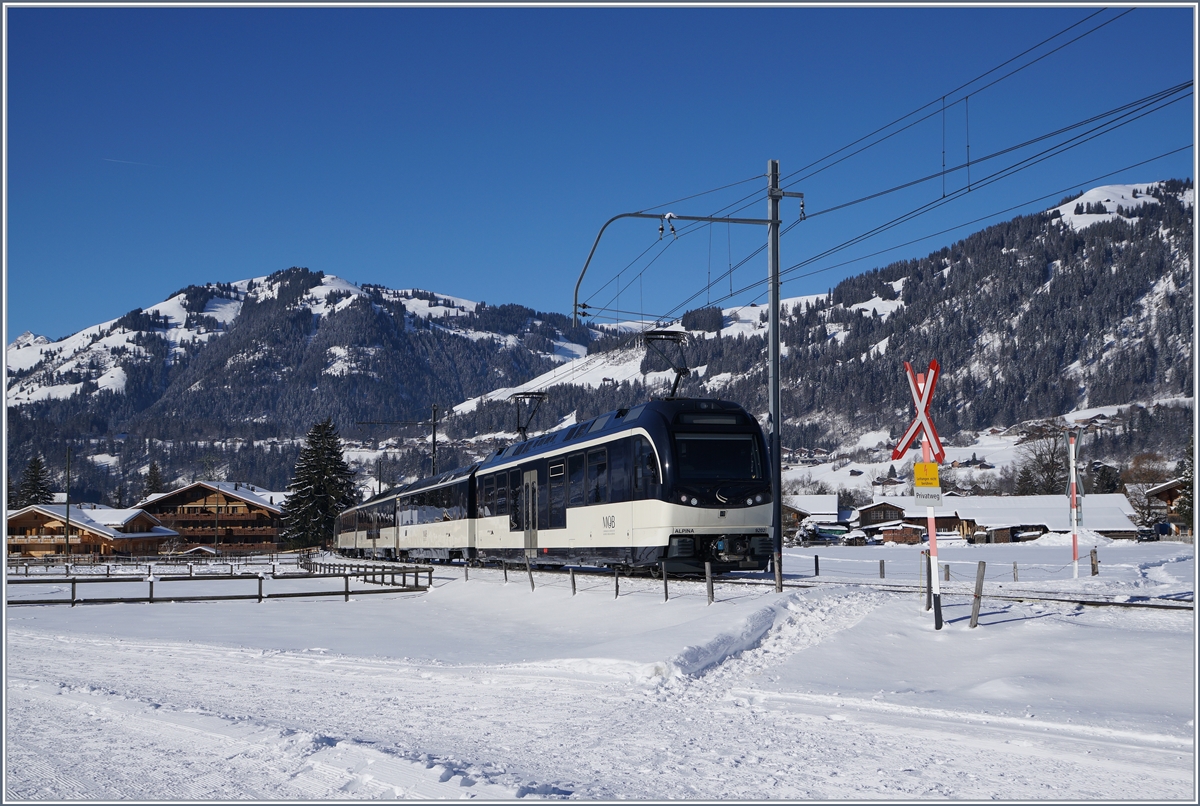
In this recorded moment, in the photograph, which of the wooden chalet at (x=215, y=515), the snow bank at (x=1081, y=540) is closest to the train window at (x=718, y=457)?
the snow bank at (x=1081, y=540)

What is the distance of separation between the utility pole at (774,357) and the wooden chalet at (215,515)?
91.8 m

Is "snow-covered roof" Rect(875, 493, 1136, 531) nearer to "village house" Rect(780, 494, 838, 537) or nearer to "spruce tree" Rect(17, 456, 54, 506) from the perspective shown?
"village house" Rect(780, 494, 838, 537)

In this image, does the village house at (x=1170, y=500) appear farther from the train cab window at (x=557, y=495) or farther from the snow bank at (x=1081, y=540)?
the train cab window at (x=557, y=495)

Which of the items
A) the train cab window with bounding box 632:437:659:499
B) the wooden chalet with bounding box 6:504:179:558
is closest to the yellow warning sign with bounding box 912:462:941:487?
the train cab window with bounding box 632:437:659:499

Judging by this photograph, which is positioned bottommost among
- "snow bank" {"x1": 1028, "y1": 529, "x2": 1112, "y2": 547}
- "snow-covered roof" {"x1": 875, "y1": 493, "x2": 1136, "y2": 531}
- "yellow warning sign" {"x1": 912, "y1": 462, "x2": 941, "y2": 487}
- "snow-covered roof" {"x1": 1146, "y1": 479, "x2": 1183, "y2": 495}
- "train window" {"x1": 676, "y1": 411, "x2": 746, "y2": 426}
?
"snow bank" {"x1": 1028, "y1": 529, "x2": 1112, "y2": 547}

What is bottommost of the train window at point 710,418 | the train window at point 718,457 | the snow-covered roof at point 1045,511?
the snow-covered roof at point 1045,511

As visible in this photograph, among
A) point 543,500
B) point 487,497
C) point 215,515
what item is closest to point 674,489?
point 543,500

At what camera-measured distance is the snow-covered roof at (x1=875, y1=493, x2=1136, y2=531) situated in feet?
307

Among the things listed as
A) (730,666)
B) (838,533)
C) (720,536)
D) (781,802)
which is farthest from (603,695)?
(838,533)

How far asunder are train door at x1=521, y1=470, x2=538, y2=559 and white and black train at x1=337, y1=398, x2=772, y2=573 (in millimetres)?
30

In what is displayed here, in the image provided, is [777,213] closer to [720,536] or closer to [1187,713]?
[720,536]

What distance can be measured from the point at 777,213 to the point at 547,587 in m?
10.9

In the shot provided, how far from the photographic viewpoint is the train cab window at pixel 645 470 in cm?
2267

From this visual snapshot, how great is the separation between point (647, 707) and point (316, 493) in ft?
285
